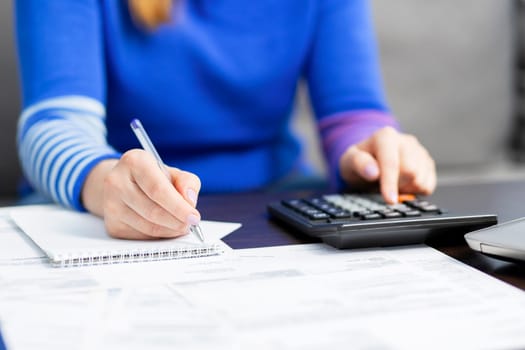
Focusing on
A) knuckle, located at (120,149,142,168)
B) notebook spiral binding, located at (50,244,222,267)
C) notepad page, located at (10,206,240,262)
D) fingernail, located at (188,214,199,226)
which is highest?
knuckle, located at (120,149,142,168)

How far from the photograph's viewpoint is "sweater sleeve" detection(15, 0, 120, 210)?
73 cm

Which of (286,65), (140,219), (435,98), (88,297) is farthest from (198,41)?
(435,98)

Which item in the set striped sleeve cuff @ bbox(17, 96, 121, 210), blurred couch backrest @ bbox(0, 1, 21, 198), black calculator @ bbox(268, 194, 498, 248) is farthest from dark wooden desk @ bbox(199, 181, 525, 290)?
blurred couch backrest @ bbox(0, 1, 21, 198)

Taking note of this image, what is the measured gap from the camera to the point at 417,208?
592 mm

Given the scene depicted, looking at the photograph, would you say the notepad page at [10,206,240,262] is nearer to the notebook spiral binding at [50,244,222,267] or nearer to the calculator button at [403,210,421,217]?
the notebook spiral binding at [50,244,222,267]

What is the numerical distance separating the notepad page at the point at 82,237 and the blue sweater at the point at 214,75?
184 millimetres

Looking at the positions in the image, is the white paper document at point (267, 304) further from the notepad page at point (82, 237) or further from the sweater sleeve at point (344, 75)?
the sweater sleeve at point (344, 75)

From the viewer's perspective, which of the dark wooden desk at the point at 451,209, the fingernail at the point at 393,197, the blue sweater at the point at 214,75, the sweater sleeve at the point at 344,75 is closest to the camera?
the dark wooden desk at the point at 451,209

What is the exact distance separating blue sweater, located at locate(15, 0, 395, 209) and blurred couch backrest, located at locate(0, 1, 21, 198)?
37 cm

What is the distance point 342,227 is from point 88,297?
18cm

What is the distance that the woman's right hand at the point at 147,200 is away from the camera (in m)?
0.53

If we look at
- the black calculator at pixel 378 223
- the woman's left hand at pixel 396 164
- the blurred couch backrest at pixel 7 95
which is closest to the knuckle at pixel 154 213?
the black calculator at pixel 378 223

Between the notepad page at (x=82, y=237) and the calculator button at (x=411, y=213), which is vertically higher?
the calculator button at (x=411, y=213)

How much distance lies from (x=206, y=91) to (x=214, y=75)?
0.02 meters
